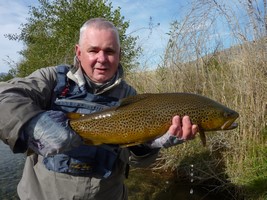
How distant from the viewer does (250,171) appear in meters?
4.32

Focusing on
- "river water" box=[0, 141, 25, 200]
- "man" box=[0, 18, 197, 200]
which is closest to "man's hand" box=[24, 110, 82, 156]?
"man" box=[0, 18, 197, 200]

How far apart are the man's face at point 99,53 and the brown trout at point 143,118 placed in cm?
36

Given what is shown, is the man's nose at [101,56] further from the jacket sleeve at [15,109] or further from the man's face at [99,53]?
the jacket sleeve at [15,109]

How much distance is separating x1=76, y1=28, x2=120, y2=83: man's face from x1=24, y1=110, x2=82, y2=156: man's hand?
813 millimetres

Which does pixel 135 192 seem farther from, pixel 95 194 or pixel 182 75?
pixel 95 194

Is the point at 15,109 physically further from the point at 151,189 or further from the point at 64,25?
the point at 64,25

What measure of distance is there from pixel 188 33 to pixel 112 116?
162 inches

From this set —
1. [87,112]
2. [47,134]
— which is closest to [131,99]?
[87,112]

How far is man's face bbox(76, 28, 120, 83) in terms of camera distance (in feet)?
8.68

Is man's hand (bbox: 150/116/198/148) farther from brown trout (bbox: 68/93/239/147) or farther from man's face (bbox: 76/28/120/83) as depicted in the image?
man's face (bbox: 76/28/120/83)

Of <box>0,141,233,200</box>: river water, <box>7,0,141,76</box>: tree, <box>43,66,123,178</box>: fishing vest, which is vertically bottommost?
<box>0,141,233,200</box>: river water

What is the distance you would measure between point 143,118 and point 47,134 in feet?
2.66

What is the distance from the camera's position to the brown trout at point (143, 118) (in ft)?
7.53

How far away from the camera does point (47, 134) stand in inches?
73.4
